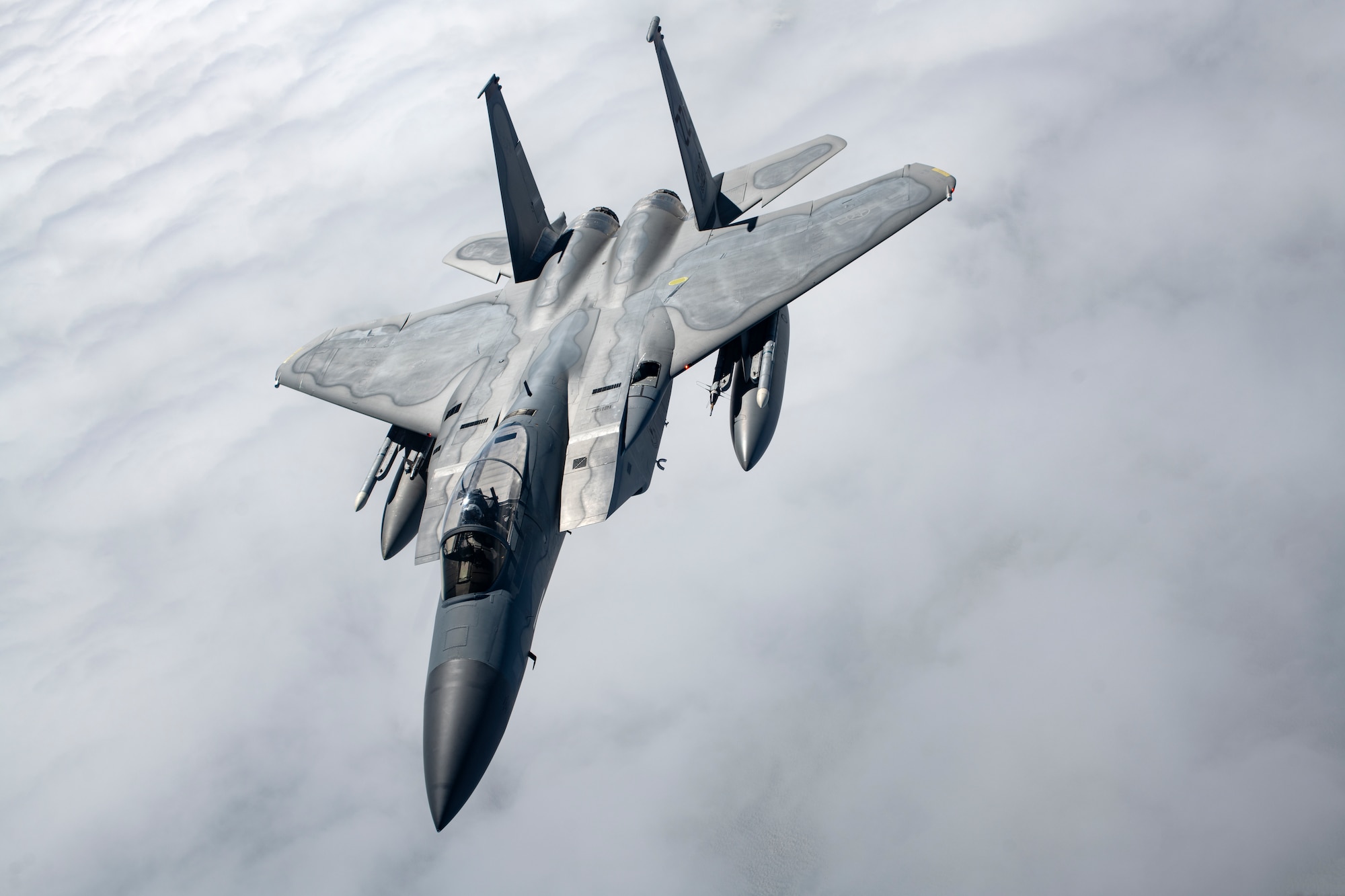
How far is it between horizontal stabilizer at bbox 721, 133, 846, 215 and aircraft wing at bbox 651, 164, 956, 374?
1692 millimetres

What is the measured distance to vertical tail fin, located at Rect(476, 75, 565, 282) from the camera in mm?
20812

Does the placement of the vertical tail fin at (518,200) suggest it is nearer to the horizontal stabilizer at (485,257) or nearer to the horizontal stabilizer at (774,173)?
the horizontal stabilizer at (485,257)

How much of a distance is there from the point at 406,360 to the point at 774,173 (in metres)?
11.1

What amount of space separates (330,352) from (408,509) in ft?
21.6

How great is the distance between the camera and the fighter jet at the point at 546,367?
1320cm

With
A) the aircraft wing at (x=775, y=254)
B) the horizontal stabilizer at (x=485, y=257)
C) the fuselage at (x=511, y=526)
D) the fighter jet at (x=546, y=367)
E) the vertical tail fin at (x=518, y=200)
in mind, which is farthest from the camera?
the horizontal stabilizer at (x=485, y=257)

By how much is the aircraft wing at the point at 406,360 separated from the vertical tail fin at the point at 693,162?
553cm

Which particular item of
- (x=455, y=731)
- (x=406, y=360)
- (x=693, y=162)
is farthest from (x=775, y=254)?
(x=455, y=731)

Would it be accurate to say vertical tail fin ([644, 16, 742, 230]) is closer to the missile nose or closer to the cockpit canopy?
the missile nose

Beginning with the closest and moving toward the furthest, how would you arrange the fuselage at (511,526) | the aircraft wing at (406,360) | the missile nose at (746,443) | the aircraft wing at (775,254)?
the fuselage at (511,526), the missile nose at (746,443), the aircraft wing at (775,254), the aircraft wing at (406,360)

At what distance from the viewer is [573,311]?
813 inches

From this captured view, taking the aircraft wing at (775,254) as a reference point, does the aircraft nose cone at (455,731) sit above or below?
below

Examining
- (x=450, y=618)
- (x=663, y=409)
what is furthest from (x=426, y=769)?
(x=663, y=409)

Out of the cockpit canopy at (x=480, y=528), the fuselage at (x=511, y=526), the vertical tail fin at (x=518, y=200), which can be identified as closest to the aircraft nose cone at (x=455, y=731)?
the fuselage at (x=511, y=526)
